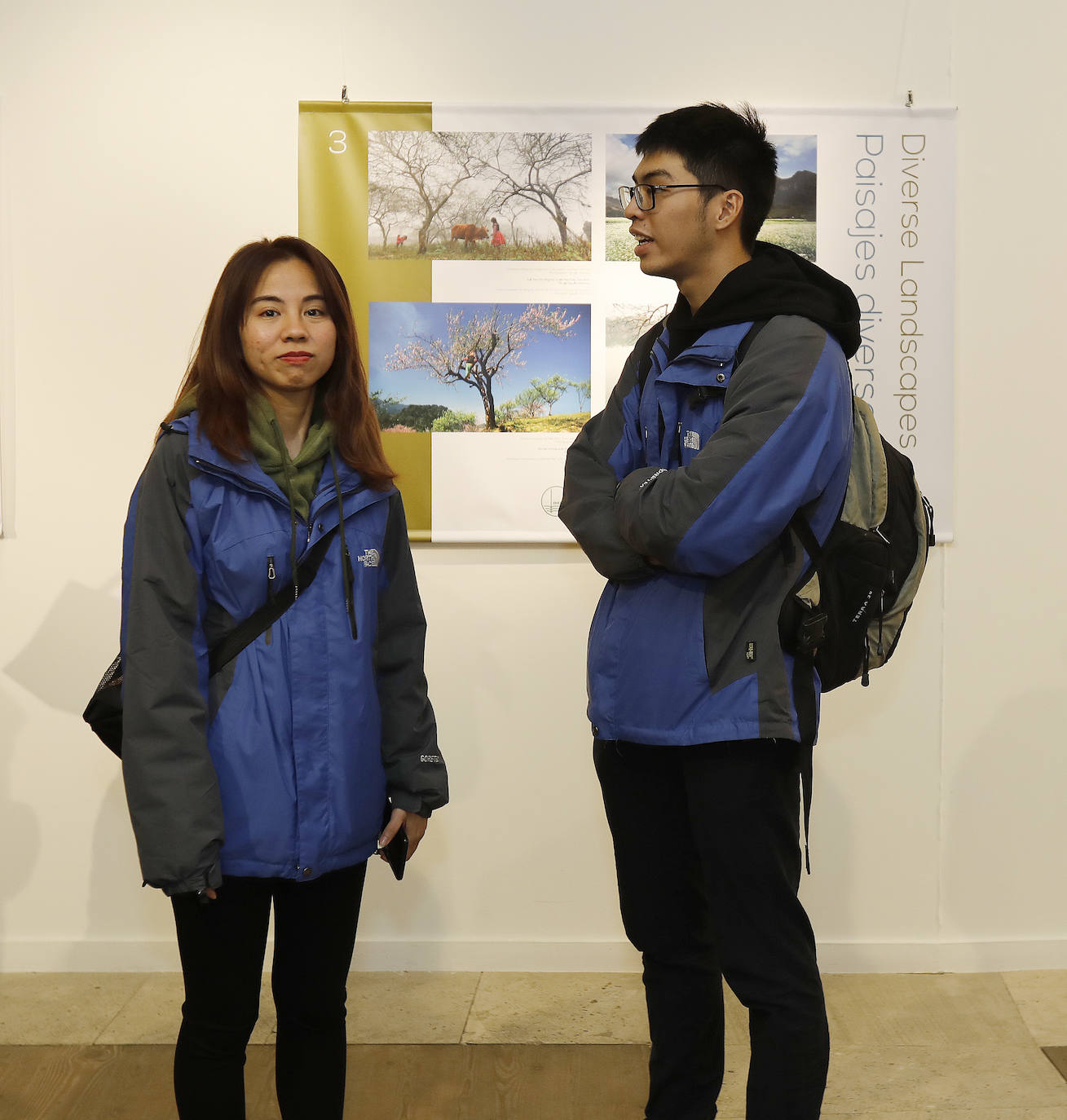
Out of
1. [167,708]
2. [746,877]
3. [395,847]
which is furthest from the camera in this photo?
[395,847]

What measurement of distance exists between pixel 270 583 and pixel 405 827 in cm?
43

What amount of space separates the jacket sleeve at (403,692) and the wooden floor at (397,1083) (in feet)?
2.71

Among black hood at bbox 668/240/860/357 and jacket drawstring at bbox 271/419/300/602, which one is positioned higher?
black hood at bbox 668/240/860/357

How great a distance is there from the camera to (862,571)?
1.63m

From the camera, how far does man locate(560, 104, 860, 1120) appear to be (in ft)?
5.19

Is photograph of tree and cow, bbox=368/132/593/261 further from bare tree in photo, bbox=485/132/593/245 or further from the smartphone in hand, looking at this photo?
the smartphone in hand

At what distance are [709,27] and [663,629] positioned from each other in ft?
5.93

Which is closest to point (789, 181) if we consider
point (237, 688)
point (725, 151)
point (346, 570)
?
point (725, 151)

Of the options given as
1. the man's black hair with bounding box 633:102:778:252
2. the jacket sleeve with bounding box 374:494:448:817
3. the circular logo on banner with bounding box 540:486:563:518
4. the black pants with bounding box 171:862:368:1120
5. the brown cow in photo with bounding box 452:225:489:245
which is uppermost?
the brown cow in photo with bounding box 452:225:489:245

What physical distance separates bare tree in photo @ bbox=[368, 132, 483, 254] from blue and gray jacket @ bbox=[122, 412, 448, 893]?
1.35 m

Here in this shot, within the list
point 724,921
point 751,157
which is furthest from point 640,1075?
point 751,157

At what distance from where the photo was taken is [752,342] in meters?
1.65

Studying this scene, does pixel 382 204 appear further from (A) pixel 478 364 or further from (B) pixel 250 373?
(B) pixel 250 373

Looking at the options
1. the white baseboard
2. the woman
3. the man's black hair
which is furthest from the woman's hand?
the white baseboard
